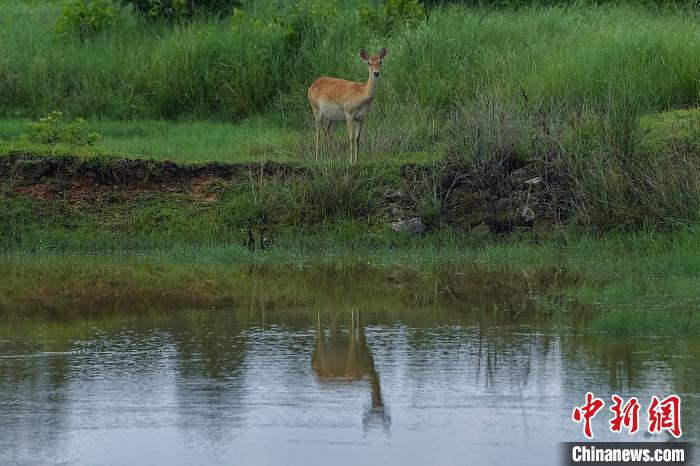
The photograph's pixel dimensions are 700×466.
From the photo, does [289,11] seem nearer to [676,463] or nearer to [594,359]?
[594,359]

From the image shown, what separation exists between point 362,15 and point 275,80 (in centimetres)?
217

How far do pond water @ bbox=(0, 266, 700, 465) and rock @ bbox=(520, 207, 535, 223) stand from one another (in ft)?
8.66

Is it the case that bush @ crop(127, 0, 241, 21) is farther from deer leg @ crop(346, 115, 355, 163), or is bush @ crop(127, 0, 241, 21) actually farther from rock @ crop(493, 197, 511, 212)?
rock @ crop(493, 197, 511, 212)

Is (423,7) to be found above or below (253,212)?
above

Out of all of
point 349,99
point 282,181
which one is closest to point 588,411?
point 282,181

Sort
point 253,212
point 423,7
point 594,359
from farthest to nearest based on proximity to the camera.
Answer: point 423,7
point 253,212
point 594,359

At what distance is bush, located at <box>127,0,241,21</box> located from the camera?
71.4 feet

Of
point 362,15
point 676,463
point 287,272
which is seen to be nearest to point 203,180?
point 287,272

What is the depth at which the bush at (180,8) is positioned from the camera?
71.4ft

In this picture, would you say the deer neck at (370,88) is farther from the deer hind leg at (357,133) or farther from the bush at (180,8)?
the bush at (180,8)

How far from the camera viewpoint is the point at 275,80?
64.6 feet

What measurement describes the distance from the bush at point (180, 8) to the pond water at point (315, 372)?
11.1 meters

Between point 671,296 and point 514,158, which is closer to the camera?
point 671,296

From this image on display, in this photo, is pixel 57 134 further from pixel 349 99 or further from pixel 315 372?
pixel 315 372
